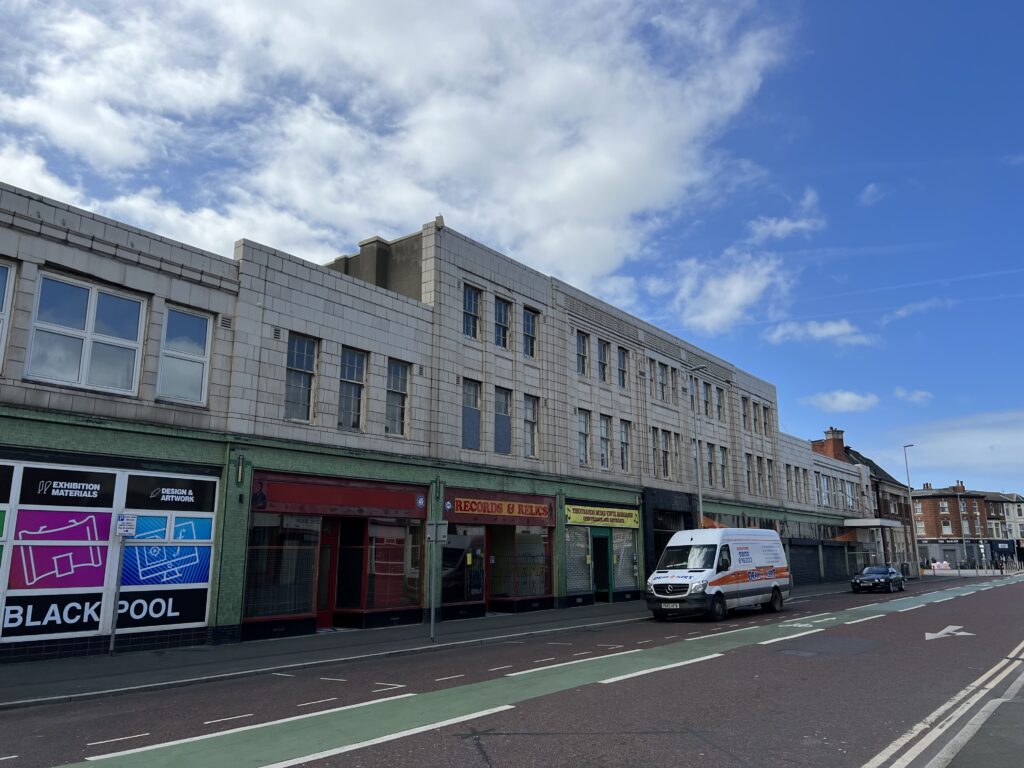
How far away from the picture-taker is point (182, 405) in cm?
1695

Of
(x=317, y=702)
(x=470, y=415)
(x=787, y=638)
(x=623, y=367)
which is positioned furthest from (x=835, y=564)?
(x=317, y=702)

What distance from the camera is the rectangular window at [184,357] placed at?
17000 millimetres

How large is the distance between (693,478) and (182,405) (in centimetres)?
2664

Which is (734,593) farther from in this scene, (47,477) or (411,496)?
(47,477)

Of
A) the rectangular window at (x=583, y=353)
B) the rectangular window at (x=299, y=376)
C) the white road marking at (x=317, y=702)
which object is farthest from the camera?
the rectangular window at (x=583, y=353)

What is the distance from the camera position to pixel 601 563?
30.1 m

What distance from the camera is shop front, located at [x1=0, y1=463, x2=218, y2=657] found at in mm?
14070

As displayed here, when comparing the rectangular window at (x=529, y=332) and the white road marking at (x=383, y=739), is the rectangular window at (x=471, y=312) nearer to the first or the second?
the rectangular window at (x=529, y=332)

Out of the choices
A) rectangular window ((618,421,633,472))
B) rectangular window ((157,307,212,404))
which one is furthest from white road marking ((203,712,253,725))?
rectangular window ((618,421,633,472))

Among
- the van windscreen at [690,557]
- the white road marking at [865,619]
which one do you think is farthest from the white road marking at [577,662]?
the white road marking at [865,619]

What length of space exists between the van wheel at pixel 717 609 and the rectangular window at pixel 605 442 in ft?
30.5

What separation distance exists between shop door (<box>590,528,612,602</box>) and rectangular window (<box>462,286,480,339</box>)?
9365mm

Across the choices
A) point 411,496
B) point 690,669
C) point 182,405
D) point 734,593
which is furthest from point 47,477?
point 734,593

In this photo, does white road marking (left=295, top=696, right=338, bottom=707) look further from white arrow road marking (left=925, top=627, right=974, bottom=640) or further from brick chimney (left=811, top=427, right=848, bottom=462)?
brick chimney (left=811, top=427, right=848, bottom=462)
